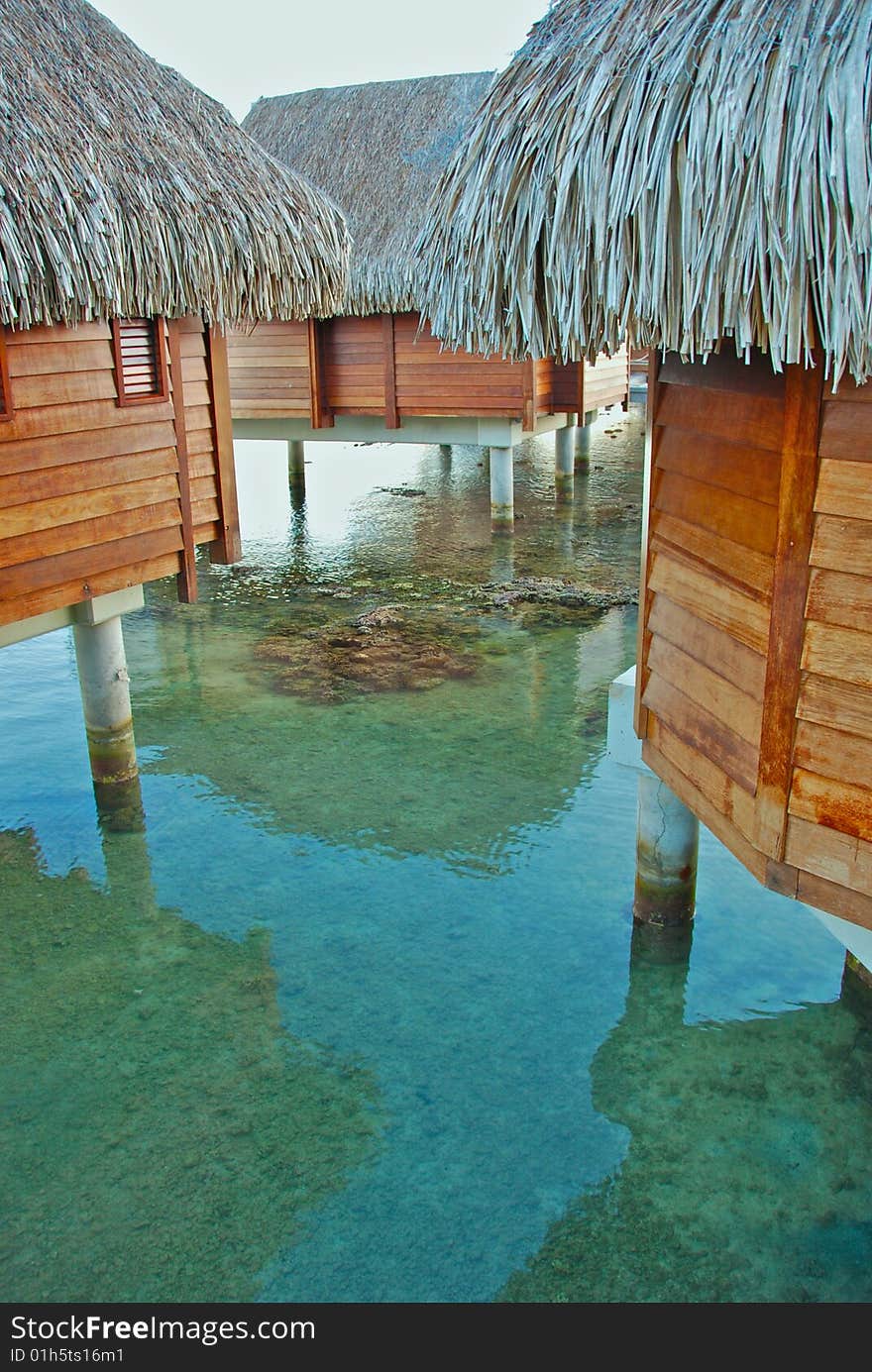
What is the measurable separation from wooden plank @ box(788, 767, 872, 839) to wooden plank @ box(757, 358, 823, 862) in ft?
0.16

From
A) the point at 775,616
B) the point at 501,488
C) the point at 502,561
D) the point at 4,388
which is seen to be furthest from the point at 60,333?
the point at 501,488

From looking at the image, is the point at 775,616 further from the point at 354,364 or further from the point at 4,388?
the point at 354,364

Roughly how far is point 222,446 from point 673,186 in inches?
204

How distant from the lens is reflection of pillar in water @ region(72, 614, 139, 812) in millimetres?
6984

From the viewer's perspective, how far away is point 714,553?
3.92 meters

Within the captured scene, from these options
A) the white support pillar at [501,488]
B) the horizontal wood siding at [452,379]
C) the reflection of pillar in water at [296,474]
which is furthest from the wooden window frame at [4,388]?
the reflection of pillar in water at [296,474]

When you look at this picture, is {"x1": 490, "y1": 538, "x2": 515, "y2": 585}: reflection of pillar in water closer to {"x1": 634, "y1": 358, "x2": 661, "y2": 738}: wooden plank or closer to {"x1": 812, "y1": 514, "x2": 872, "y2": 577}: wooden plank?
{"x1": 634, "y1": 358, "x2": 661, "y2": 738}: wooden plank

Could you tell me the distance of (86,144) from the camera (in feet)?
20.5

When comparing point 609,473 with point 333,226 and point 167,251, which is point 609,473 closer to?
point 333,226

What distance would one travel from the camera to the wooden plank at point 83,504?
588 cm

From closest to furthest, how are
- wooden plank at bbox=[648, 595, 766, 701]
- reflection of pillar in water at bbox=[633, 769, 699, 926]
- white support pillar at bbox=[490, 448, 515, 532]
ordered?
wooden plank at bbox=[648, 595, 766, 701]
reflection of pillar in water at bbox=[633, 769, 699, 926]
white support pillar at bbox=[490, 448, 515, 532]

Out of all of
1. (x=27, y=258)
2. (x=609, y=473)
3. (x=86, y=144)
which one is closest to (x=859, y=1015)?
(x=27, y=258)

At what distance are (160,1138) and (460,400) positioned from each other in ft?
35.8

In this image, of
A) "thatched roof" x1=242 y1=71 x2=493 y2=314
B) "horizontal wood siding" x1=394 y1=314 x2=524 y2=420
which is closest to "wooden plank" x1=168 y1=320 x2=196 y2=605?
"thatched roof" x1=242 y1=71 x2=493 y2=314
